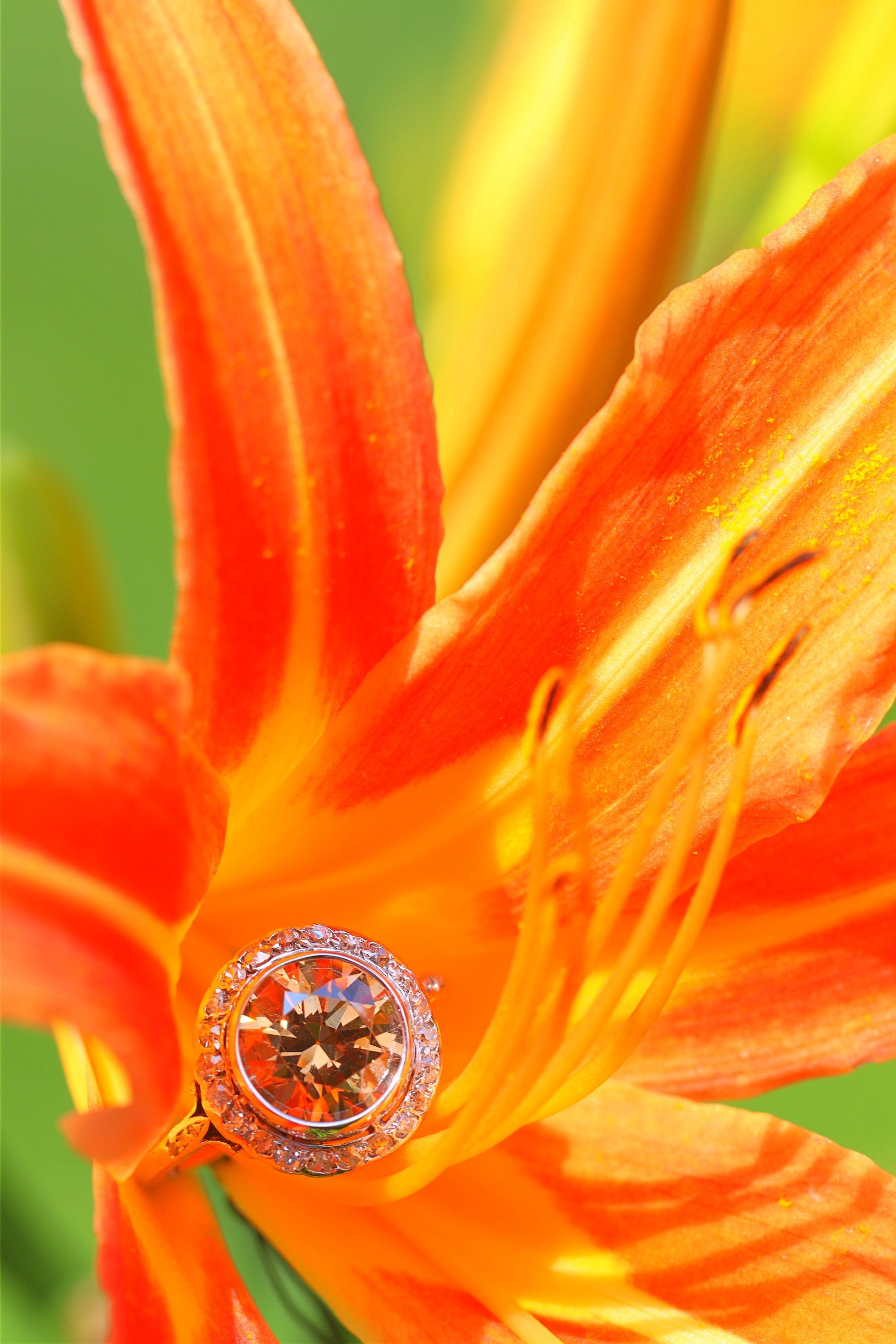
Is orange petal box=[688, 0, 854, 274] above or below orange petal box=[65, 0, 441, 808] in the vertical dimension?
above

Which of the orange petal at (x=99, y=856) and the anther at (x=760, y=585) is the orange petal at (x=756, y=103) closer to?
the anther at (x=760, y=585)

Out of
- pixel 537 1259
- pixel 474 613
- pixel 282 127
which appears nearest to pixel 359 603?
pixel 474 613

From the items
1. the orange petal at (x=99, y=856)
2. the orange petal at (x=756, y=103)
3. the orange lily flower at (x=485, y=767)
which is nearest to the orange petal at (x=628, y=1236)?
the orange lily flower at (x=485, y=767)

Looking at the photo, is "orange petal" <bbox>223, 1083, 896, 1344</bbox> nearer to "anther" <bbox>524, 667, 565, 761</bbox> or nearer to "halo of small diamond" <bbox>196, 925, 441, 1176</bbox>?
"halo of small diamond" <bbox>196, 925, 441, 1176</bbox>

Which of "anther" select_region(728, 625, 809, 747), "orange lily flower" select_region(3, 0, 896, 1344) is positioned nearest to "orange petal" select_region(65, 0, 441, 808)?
"orange lily flower" select_region(3, 0, 896, 1344)

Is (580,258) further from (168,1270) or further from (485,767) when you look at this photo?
(168,1270)

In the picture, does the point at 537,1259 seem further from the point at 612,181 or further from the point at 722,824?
the point at 612,181

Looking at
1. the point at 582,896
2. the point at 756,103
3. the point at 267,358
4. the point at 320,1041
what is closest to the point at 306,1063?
the point at 320,1041
